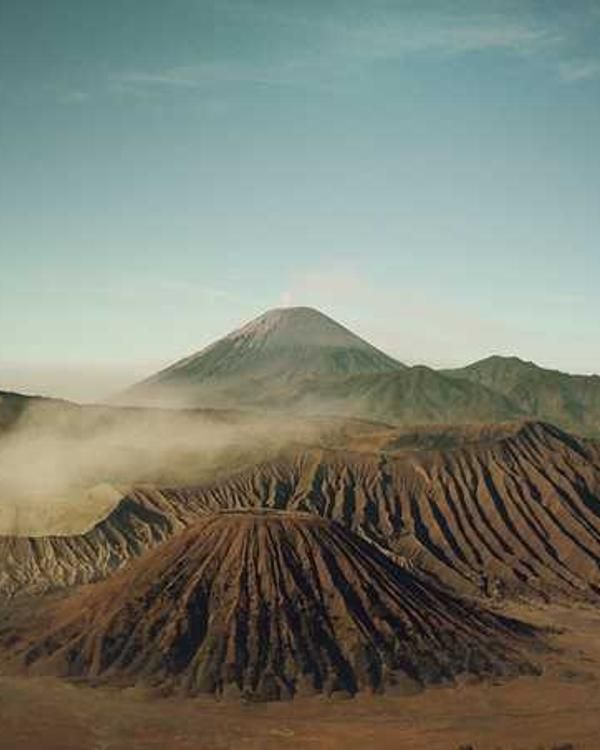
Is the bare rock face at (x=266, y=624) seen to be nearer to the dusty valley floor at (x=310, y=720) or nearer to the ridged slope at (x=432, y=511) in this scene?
the dusty valley floor at (x=310, y=720)

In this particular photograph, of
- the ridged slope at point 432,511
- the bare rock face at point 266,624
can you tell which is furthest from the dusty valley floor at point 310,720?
the ridged slope at point 432,511

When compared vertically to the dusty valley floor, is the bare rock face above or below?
above

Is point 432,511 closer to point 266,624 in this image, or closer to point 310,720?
point 266,624

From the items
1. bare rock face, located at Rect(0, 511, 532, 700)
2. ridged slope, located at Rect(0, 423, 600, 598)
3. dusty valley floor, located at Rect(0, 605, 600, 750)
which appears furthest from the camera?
ridged slope, located at Rect(0, 423, 600, 598)

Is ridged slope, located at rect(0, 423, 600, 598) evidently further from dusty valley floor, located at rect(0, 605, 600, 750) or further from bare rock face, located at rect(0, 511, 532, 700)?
dusty valley floor, located at rect(0, 605, 600, 750)

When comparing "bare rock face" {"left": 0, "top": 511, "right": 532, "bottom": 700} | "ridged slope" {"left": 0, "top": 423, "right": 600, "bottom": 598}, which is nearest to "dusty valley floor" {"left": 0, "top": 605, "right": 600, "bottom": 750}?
"bare rock face" {"left": 0, "top": 511, "right": 532, "bottom": 700}

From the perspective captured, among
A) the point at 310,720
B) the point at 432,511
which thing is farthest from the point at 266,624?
the point at 432,511
